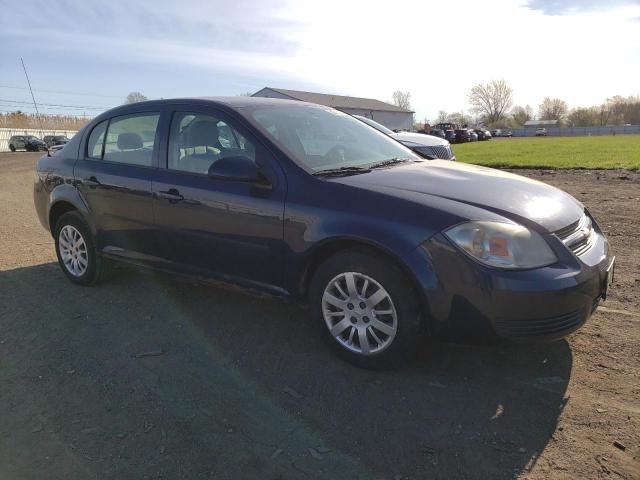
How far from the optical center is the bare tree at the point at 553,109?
122938 mm

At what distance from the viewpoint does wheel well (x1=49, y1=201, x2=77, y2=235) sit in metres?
5.06

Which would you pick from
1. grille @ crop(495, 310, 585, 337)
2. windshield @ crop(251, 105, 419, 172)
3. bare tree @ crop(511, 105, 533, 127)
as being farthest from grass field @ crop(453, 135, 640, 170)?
bare tree @ crop(511, 105, 533, 127)

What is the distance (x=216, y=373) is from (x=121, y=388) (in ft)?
1.89

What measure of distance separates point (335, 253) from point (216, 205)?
3.29 ft

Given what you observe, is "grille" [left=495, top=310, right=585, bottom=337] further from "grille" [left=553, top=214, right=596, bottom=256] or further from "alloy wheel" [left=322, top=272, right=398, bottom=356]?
"alloy wheel" [left=322, top=272, right=398, bottom=356]

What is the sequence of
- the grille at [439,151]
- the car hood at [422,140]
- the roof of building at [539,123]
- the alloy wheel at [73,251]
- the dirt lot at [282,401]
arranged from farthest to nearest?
the roof of building at [539,123]
the car hood at [422,140]
the grille at [439,151]
the alloy wheel at [73,251]
the dirt lot at [282,401]

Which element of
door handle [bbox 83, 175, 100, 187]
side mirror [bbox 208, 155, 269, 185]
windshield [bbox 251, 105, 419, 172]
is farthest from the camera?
door handle [bbox 83, 175, 100, 187]

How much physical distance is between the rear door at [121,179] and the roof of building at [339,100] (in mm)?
56724

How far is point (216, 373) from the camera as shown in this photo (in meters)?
3.31

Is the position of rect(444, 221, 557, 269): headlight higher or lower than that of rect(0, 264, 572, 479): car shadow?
higher

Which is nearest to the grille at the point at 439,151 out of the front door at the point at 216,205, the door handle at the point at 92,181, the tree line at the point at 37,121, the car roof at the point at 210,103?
the car roof at the point at 210,103

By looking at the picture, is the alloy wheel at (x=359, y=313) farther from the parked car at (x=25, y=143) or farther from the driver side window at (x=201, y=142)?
the parked car at (x=25, y=143)

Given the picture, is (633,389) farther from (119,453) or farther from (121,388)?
(121,388)

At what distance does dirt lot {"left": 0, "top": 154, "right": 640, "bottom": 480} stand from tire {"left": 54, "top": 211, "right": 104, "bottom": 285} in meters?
0.55
